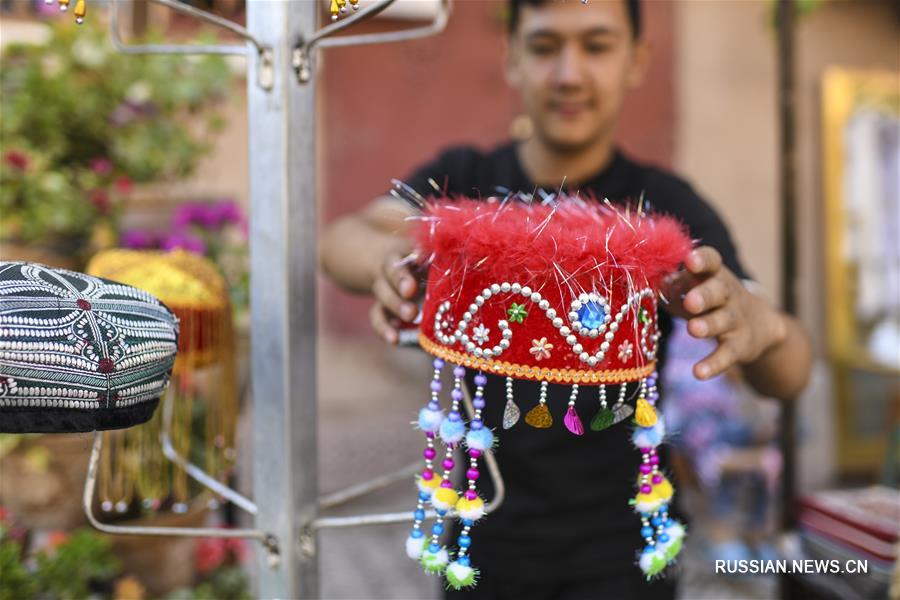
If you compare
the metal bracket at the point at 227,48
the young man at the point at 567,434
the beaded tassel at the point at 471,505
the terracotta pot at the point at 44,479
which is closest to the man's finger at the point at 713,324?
the beaded tassel at the point at 471,505

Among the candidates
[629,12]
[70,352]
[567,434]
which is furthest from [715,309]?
[629,12]

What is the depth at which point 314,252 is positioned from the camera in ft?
2.77

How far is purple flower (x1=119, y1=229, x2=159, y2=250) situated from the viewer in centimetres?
175

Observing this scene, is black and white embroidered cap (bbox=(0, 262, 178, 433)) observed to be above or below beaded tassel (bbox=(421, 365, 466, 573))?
above

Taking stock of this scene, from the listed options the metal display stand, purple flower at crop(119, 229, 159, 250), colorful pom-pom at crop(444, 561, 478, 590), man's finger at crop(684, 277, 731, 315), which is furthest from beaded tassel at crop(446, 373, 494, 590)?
purple flower at crop(119, 229, 159, 250)

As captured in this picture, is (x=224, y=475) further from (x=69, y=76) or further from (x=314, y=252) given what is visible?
(x=69, y=76)

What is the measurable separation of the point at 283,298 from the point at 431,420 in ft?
0.73

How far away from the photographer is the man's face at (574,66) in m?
1.19

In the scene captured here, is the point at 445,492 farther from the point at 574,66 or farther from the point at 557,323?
the point at 574,66

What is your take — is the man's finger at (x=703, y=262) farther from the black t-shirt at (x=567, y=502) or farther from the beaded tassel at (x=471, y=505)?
the black t-shirt at (x=567, y=502)

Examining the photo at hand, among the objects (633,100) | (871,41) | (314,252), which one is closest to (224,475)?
(314,252)

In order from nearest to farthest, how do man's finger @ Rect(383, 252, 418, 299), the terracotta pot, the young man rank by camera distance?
man's finger @ Rect(383, 252, 418, 299), the young man, the terracotta pot

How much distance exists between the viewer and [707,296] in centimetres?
72

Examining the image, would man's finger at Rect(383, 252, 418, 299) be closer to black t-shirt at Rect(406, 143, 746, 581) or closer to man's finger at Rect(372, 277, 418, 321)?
man's finger at Rect(372, 277, 418, 321)
